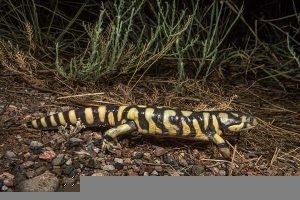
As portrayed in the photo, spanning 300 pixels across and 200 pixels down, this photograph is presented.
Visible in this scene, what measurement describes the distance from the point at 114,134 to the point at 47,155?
54 centimetres

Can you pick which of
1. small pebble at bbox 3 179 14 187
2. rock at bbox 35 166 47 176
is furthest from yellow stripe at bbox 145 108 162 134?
small pebble at bbox 3 179 14 187

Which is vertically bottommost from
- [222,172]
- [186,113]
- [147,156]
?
[222,172]

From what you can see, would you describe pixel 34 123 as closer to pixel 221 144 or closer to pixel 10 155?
pixel 10 155

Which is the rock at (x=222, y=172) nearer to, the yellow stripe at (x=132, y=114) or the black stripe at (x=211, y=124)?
the black stripe at (x=211, y=124)

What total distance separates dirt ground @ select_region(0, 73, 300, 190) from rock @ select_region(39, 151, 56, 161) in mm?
25

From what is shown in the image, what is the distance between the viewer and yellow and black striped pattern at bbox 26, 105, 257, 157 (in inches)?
130

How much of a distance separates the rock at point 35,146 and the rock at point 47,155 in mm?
67

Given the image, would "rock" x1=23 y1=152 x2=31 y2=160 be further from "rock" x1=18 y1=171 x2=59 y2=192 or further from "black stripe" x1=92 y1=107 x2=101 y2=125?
"black stripe" x1=92 y1=107 x2=101 y2=125

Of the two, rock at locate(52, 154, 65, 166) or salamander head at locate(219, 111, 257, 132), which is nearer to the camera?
rock at locate(52, 154, 65, 166)

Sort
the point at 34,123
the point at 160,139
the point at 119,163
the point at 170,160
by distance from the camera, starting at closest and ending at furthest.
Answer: the point at 119,163, the point at 170,160, the point at 34,123, the point at 160,139

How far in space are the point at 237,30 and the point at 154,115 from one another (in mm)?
2112

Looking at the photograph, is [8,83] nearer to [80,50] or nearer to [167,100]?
[80,50]

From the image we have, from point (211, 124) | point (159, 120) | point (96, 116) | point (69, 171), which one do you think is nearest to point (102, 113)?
point (96, 116)

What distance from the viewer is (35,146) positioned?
300 cm
